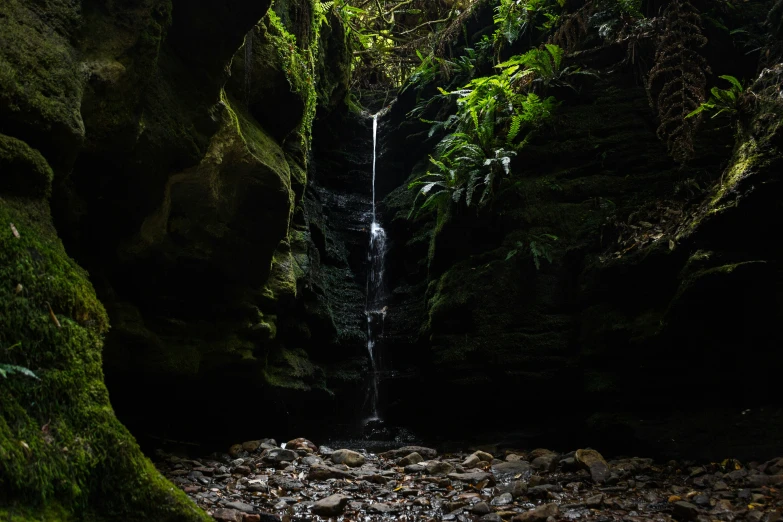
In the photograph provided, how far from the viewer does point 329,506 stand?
11.7 ft

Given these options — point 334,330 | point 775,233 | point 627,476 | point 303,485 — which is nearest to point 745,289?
point 775,233

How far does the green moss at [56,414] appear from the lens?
6.02ft

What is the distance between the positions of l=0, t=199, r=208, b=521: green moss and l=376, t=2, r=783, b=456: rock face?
4760 mm

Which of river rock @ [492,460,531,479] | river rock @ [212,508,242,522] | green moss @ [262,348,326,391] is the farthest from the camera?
green moss @ [262,348,326,391]

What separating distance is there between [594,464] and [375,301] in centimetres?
469

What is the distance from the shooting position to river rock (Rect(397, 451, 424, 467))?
17.2ft

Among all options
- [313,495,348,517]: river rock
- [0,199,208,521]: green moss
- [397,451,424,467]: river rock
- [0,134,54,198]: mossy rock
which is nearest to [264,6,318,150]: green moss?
[0,134,54,198]: mossy rock

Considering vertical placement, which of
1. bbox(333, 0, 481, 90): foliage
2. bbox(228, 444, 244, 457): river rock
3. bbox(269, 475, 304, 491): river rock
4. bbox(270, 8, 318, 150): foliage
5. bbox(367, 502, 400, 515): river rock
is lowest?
bbox(367, 502, 400, 515): river rock

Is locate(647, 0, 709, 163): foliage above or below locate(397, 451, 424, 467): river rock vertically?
above

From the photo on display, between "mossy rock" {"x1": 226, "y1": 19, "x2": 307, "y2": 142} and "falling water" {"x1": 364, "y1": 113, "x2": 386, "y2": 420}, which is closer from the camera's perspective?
"mossy rock" {"x1": 226, "y1": 19, "x2": 307, "y2": 142}

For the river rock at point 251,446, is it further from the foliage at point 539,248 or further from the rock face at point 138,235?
the foliage at point 539,248

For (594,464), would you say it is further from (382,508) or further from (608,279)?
(608,279)

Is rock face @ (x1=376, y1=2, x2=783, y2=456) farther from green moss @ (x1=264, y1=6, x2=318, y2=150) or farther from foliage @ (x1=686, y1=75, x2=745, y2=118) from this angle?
green moss @ (x1=264, y1=6, x2=318, y2=150)

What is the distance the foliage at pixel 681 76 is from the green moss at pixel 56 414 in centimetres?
618
